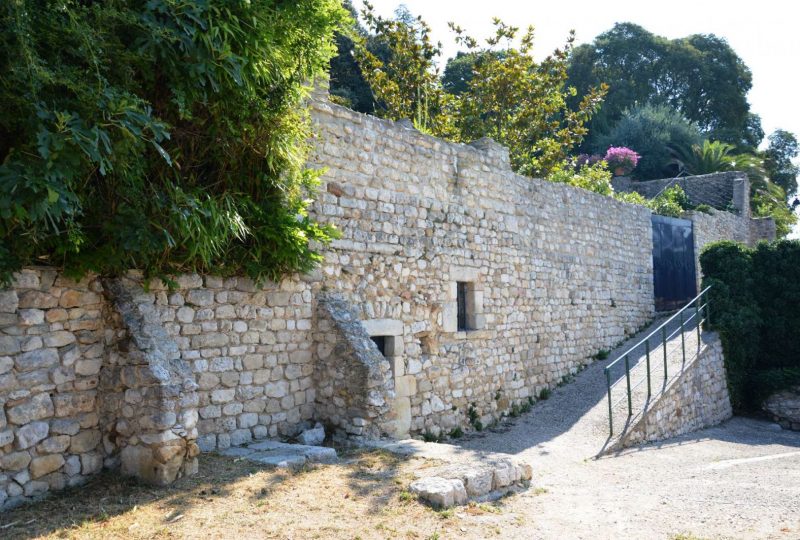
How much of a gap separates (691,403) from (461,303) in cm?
429

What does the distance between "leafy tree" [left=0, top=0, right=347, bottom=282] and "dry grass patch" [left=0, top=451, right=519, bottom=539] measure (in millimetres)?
1737

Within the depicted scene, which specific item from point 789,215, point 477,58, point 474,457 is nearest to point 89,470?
point 474,457

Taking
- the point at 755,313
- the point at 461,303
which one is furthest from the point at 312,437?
the point at 755,313

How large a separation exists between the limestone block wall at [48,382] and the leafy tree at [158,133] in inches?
10.5

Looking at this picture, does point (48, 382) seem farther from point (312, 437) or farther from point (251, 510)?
point (312, 437)

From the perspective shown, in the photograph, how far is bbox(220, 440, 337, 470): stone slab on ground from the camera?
5.71m

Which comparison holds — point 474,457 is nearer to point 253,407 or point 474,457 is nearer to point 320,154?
point 253,407

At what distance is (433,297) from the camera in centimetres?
902

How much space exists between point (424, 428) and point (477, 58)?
10.7 m

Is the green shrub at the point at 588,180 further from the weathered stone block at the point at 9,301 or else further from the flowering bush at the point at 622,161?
the weathered stone block at the point at 9,301

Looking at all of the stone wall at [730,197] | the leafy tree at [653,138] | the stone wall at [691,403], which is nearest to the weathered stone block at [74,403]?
the stone wall at [691,403]

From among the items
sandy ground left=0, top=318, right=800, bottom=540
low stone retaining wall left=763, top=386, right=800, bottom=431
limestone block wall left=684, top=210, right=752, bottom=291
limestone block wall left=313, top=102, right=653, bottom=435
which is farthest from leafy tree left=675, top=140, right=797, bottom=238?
sandy ground left=0, top=318, right=800, bottom=540

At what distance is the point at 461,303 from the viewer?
32.2 feet

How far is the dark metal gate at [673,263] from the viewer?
15.2 meters
